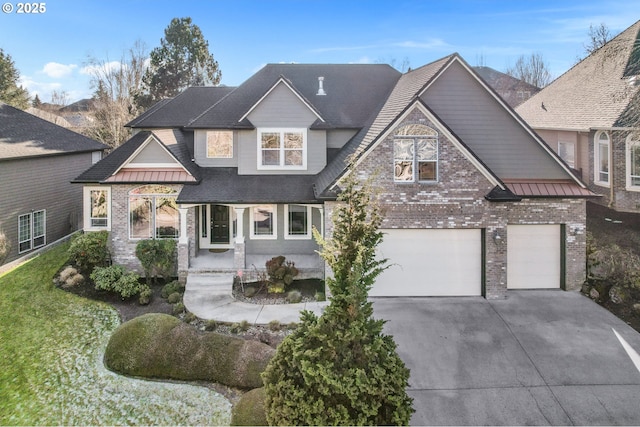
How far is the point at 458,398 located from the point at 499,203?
23.3ft

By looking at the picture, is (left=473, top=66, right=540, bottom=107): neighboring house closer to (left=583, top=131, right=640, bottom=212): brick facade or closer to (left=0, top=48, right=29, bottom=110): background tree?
(left=583, top=131, right=640, bottom=212): brick facade

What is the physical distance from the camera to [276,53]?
23906mm

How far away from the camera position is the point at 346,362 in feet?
22.0

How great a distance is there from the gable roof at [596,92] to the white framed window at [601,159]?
0.84 meters

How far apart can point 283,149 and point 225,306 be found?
675cm

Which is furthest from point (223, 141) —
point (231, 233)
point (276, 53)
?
point (276, 53)

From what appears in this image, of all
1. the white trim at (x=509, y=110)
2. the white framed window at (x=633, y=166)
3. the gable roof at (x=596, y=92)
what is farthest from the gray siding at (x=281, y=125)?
the white framed window at (x=633, y=166)

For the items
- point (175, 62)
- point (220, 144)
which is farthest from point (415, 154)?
point (175, 62)

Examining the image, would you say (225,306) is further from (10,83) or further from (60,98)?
(60,98)

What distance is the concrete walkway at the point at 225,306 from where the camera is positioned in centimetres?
1349

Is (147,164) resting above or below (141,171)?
above

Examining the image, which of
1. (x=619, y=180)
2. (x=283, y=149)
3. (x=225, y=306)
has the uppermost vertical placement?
(x=283, y=149)

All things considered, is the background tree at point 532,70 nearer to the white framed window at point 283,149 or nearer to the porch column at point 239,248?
the white framed window at point 283,149

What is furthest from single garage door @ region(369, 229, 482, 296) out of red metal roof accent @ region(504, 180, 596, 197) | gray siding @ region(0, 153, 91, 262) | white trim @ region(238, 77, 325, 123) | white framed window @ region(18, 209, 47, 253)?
white framed window @ region(18, 209, 47, 253)
